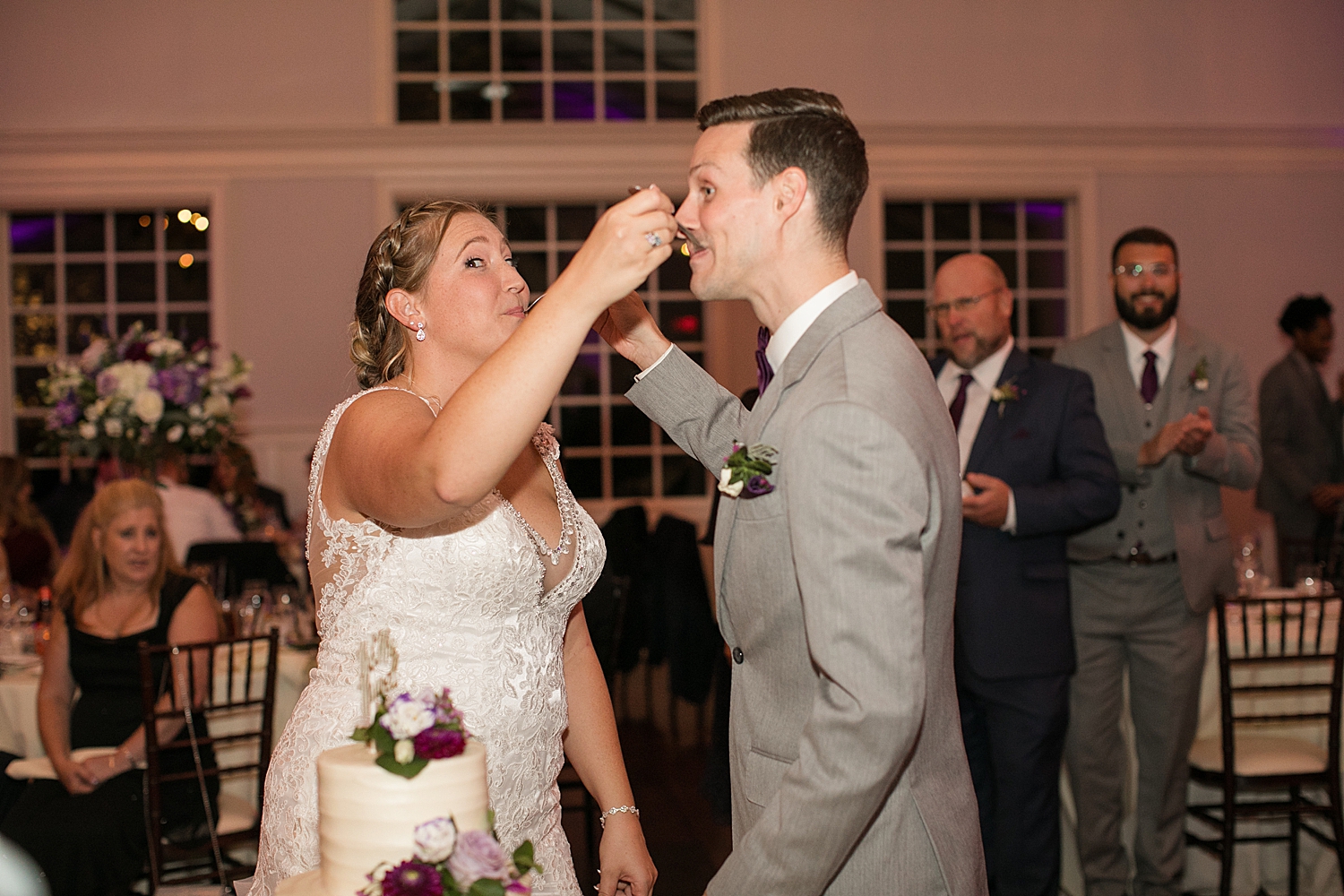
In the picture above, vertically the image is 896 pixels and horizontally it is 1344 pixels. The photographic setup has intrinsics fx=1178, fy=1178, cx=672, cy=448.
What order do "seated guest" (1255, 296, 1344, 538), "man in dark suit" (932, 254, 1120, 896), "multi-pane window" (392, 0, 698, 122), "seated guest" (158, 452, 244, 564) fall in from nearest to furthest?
"man in dark suit" (932, 254, 1120, 896), "seated guest" (158, 452, 244, 564), "seated guest" (1255, 296, 1344, 538), "multi-pane window" (392, 0, 698, 122)

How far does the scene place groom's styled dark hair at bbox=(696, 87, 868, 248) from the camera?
5.17 ft

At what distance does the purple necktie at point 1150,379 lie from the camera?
405cm

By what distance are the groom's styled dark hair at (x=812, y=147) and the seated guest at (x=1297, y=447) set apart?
602 centimetres

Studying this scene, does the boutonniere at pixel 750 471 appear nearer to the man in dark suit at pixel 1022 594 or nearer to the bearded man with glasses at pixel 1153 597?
the man in dark suit at pixel 1022 594

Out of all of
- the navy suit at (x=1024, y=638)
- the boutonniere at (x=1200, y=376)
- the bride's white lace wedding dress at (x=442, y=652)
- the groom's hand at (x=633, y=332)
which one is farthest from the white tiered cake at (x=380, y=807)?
the boutonniere at (x=1200, y=376)

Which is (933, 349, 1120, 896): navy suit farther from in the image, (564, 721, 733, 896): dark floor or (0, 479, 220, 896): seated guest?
(0, 479, 220, 896): seated guest

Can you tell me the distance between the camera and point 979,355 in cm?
379

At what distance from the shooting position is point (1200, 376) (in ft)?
12.9

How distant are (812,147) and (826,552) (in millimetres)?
566

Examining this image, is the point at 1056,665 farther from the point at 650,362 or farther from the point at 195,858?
the point at 195,858

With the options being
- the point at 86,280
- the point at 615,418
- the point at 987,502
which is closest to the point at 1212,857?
the point at 987,502

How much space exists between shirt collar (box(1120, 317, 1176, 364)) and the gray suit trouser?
29.5 inches

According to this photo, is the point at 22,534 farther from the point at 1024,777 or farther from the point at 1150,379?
the point at 1150,379

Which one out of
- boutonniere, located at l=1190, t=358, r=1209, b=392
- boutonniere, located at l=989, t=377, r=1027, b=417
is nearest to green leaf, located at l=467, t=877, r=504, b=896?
boutonniere, located at l=989, t=377, r=1027, b=417
